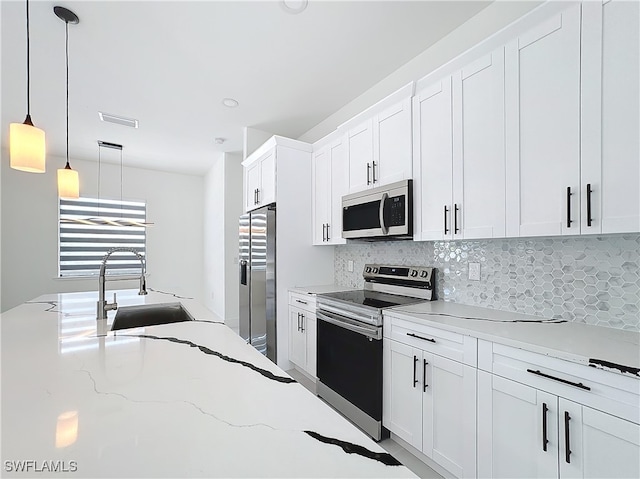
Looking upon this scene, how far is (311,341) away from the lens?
8.91 feet

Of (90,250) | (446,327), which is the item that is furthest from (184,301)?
(90,250)

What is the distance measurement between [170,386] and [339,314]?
5.14 ft

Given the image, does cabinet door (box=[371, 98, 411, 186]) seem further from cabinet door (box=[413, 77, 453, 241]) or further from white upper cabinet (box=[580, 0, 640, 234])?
white upper cabinet (box=[580, 0, 640, 234])

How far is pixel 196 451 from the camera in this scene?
0.57 metres

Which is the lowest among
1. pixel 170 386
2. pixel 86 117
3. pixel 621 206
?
pixel 170 386

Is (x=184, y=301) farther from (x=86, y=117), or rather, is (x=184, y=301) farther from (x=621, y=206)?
(x=86, y=117)

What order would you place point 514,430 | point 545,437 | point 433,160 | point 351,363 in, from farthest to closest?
point 351,363, point 433,160, point 514,430, point 545,437

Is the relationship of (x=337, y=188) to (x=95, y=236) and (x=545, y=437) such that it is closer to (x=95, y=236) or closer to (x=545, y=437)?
(x=545, y=437)

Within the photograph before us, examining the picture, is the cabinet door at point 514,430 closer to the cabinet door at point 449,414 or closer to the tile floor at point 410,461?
the cabinet door at point 449,414

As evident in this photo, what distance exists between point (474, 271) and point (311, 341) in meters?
1.51

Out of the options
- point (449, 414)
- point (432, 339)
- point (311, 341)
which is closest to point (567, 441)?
point (449, 414)

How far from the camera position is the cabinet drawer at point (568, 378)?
1005mm

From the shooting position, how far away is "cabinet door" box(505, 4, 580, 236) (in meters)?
1.37

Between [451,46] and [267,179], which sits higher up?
[451,46]
